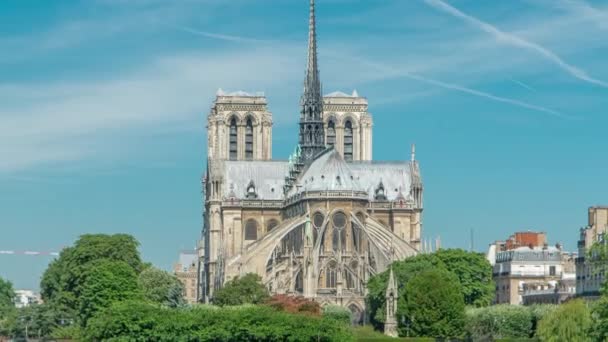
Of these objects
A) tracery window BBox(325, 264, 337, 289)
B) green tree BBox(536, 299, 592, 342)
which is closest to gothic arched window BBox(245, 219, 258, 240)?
tracery window BBox(325, 264, 337, 289)

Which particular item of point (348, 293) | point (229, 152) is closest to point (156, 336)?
point (348, 293)

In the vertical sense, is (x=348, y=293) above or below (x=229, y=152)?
below

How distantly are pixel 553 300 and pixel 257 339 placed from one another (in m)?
46.5

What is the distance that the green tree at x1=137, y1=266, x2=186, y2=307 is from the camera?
150500mm

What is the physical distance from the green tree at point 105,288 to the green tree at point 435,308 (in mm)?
19523

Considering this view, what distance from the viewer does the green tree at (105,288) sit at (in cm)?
13662

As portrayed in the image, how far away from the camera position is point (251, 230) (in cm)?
18775

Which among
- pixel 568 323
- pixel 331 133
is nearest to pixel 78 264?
pixel 568 323

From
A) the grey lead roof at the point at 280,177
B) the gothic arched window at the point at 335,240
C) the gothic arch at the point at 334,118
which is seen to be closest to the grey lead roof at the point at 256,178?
the grey lead roof at the point at 280,177

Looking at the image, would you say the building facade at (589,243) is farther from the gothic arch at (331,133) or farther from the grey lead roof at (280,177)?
the gothic arch at (331,133)

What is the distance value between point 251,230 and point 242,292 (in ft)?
90.1

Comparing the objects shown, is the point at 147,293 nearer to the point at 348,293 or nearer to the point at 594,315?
the point at 348,293

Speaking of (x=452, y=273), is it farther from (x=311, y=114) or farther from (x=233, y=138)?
(x=233, y=138)

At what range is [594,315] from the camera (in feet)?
338
